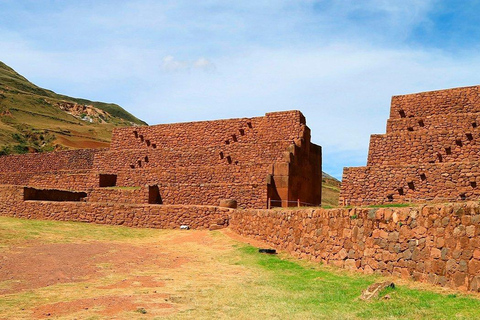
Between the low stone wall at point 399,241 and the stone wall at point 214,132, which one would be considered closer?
the low stone wall at point 399,241

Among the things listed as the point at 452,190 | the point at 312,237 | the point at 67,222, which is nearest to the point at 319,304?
the point at 312,237

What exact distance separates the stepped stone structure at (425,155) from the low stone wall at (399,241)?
581 centimetres

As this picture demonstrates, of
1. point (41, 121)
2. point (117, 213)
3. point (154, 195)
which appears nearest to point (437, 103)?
point (154, 195)

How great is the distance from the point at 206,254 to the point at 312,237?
14.1 ft

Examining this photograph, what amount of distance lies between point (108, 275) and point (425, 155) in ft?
45.7

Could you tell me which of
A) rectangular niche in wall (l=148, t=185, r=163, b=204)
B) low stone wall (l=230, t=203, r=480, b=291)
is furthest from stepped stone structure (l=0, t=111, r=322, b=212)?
low stone wall (l=230, t=203, r=480, b=291)

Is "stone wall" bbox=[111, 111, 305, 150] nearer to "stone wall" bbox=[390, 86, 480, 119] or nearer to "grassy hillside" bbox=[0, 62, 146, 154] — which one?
"stone wall" bbox=[390, 86, 480, 119]

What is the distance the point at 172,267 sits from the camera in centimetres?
1457

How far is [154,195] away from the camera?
26.7 meters

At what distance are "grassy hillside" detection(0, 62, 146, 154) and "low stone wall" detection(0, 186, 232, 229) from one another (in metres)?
39.3

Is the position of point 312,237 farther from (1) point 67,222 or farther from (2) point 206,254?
(1) point 67,222

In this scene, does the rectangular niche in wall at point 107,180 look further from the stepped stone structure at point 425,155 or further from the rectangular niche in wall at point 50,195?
the stepped stone structure at point 425,155

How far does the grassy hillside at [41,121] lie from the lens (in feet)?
229

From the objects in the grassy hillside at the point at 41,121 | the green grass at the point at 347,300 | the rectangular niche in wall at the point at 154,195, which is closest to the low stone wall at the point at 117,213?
the rectangular niche in wall at the point at 154,195
